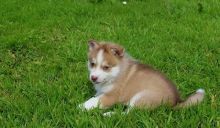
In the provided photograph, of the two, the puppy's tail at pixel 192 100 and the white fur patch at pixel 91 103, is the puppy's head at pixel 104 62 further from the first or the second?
the puppy's tail at pixel 192 100

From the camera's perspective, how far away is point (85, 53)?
24.7 feet

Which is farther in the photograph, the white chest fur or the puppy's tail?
the white chest fur

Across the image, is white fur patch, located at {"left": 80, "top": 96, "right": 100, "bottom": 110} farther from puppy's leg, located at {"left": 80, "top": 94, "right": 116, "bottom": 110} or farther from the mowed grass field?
the mowed grass field

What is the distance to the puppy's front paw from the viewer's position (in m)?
5.61

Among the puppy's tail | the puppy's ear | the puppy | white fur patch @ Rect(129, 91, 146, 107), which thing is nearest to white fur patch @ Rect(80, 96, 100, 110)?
the puppy

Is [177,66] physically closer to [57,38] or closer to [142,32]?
[142,32]

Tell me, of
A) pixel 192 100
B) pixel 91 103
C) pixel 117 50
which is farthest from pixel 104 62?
pixel 192 100

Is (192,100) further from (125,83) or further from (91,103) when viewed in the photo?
(91,103)

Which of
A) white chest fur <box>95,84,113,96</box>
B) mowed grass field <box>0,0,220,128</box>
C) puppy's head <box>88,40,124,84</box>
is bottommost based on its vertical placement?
mowed grass field <box>0,0,220,128</box>

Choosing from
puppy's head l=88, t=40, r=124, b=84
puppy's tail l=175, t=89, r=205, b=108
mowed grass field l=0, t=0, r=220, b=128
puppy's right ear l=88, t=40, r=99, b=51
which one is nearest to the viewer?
mowed grass field l=0, t=0, r=220, b=128

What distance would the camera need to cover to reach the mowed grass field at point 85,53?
17.7ft

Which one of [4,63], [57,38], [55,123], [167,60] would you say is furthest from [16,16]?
[55,123]

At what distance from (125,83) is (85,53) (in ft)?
6.00

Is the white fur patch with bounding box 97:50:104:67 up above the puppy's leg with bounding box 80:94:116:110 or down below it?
above
